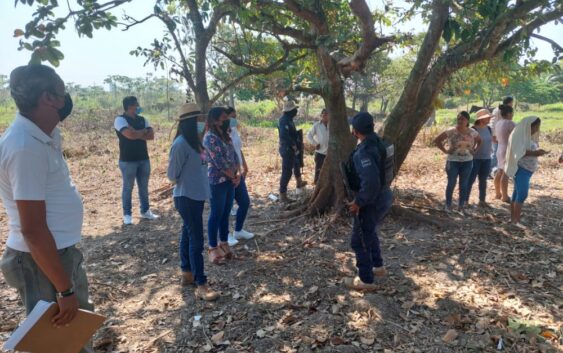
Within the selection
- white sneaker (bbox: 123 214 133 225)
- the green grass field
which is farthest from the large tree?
the green grass field

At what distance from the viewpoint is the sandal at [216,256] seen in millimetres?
4723

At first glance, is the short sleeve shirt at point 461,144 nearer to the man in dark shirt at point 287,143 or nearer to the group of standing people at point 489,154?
the group of standing people at point 489,154

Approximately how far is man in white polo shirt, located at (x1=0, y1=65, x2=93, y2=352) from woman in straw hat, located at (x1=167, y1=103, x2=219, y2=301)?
1417 mm

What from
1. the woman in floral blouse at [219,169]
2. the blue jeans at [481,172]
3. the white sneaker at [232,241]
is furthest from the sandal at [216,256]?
the blue jeans at [481,172]

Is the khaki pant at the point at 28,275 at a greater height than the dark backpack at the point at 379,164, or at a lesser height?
lesser

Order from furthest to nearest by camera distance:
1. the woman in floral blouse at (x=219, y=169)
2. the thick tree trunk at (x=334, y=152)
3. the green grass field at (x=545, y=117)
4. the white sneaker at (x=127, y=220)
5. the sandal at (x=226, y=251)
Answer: the green grass field at (x=545, y=117), the white sneaker at (x=127, y=220), the thick tree trunk at (x=334, y=152), the sandal at (x=226, y=251), the woman in floral blouse at (x=219, y=169)

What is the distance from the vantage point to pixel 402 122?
Answer: 18.6ft

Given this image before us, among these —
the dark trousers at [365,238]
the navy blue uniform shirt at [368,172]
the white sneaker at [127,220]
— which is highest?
the navy blue uniform shirt at [368,172]

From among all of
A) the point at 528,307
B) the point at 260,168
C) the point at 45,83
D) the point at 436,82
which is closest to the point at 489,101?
the point at 260,168

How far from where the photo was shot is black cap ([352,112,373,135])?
3576 millimetres

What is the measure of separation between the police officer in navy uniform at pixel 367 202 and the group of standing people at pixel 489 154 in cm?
265

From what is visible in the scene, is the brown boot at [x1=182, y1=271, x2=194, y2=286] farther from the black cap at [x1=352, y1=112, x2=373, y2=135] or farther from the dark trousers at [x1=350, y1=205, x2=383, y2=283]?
the black cap at [x1=352, y1=112, x2=373, y2=135]

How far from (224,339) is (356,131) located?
2.11m

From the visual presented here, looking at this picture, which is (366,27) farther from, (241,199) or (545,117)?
(545,117)
